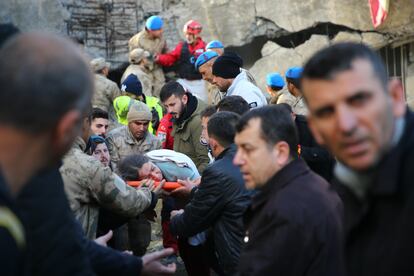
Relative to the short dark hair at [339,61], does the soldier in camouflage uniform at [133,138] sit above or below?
below

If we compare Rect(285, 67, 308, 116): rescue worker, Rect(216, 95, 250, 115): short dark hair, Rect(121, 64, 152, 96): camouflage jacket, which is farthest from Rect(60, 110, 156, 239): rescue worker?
Rect(121, 64, 152, 96): camouflage jacket

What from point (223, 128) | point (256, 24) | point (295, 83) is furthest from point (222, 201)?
point (256, 24)

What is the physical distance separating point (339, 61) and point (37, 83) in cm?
90

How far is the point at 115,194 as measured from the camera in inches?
193

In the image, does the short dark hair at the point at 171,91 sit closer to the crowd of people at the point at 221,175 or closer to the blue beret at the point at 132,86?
the crowd of people at the point at 221,175

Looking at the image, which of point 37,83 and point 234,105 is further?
point 234,105

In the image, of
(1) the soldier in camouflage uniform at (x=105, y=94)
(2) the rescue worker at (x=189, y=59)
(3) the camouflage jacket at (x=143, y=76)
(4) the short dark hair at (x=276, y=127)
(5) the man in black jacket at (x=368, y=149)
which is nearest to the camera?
(5) the man in black jacket at (x=368, y=149)

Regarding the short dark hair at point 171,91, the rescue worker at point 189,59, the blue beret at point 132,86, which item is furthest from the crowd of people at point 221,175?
the rescue worker at point 189,59

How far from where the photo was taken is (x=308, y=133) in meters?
6.16

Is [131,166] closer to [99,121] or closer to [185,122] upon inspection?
[99,121]

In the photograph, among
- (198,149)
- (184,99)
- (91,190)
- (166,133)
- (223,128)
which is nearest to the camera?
(91,190)

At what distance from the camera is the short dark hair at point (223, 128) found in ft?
17.2

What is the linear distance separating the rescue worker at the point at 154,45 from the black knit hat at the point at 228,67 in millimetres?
3885

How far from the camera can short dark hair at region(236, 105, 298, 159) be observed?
3.79m
